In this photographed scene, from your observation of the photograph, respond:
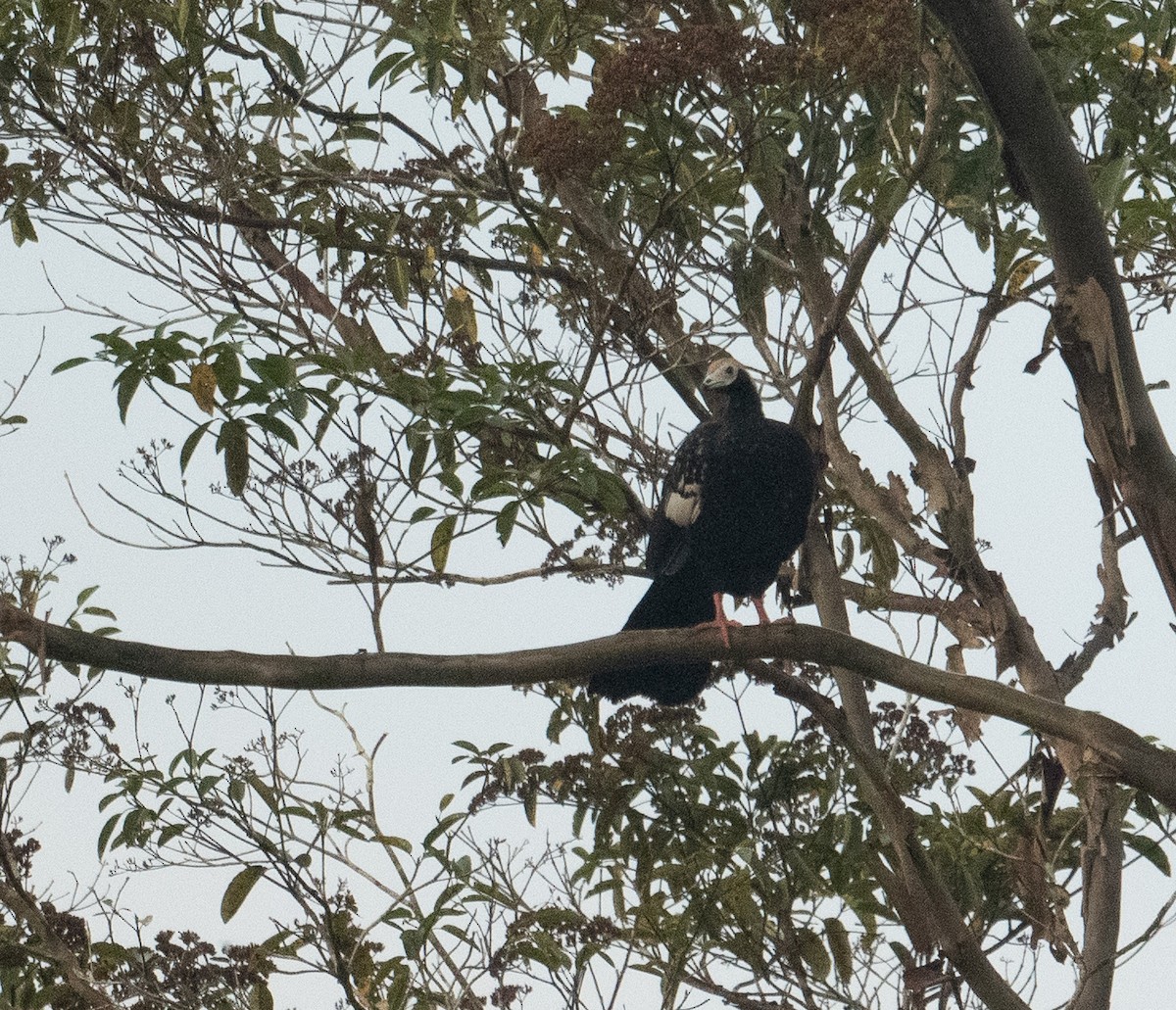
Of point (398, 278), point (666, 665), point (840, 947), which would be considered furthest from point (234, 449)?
point (840, 947)

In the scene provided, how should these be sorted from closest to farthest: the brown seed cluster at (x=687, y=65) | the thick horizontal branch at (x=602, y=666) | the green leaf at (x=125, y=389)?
the thick horizontal branch at (x=602, y=666)
the green leaf at (x=125, y=389)
the brown seed cluster at (x=687, y=65)

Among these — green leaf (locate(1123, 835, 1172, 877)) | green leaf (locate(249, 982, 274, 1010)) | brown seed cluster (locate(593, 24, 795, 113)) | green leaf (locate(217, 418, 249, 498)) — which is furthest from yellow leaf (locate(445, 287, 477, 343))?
green leaf (locate(1123, 835, 1172, 877))

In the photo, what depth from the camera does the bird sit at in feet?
14.5

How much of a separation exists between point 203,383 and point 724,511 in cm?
183

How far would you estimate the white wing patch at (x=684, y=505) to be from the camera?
443 centimetres

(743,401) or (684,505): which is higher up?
(743,401)

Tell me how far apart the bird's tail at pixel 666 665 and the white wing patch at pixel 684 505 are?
25 centimetres

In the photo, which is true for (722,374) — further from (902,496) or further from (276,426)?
(276,426)

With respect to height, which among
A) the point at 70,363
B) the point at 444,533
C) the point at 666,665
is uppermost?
the point at 70,363

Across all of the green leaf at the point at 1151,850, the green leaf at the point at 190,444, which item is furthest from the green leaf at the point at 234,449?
the green leaf at the point at 1151,850

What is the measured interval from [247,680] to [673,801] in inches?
67.7

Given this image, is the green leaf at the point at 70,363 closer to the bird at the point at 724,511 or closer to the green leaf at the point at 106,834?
the green leaf at the point at 106,834

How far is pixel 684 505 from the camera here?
14.6ft

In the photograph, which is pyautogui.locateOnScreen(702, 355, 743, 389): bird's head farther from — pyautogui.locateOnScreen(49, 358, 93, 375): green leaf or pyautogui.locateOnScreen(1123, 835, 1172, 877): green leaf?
pyautogui.locateOnScreen(49, 358, 93, 375): green leaf
